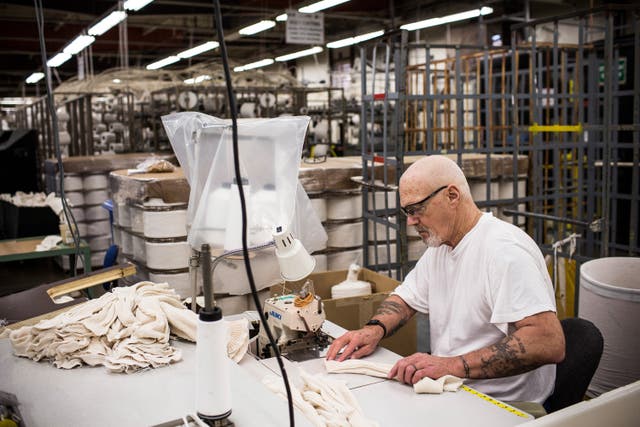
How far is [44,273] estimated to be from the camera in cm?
810

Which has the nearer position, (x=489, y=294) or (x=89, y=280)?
(x=489, y=294)

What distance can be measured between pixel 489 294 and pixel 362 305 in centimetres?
122

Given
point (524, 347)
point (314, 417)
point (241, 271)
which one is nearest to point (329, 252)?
point (241, 271)

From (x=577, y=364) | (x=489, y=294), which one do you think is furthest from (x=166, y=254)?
(x=577, y=364)

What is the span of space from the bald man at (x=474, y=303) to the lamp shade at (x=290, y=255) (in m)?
0.51

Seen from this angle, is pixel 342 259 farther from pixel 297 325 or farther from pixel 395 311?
pixel 297 325

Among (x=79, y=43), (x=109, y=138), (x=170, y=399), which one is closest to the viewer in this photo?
(x=170, y=399)

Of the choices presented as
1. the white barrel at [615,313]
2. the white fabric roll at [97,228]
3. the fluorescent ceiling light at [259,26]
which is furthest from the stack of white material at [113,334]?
the fluorescent ceiling light at [259,26]

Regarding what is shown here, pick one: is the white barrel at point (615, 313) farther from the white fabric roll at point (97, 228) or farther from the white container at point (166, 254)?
the white fabric roll at point (97, 228)

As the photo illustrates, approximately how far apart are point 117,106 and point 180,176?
27.9 ft

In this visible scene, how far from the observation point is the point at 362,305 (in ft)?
11.2

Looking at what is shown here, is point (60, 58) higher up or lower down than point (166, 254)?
higher up

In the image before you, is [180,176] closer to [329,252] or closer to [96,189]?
[329,252]

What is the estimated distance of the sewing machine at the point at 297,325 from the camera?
234 cm
